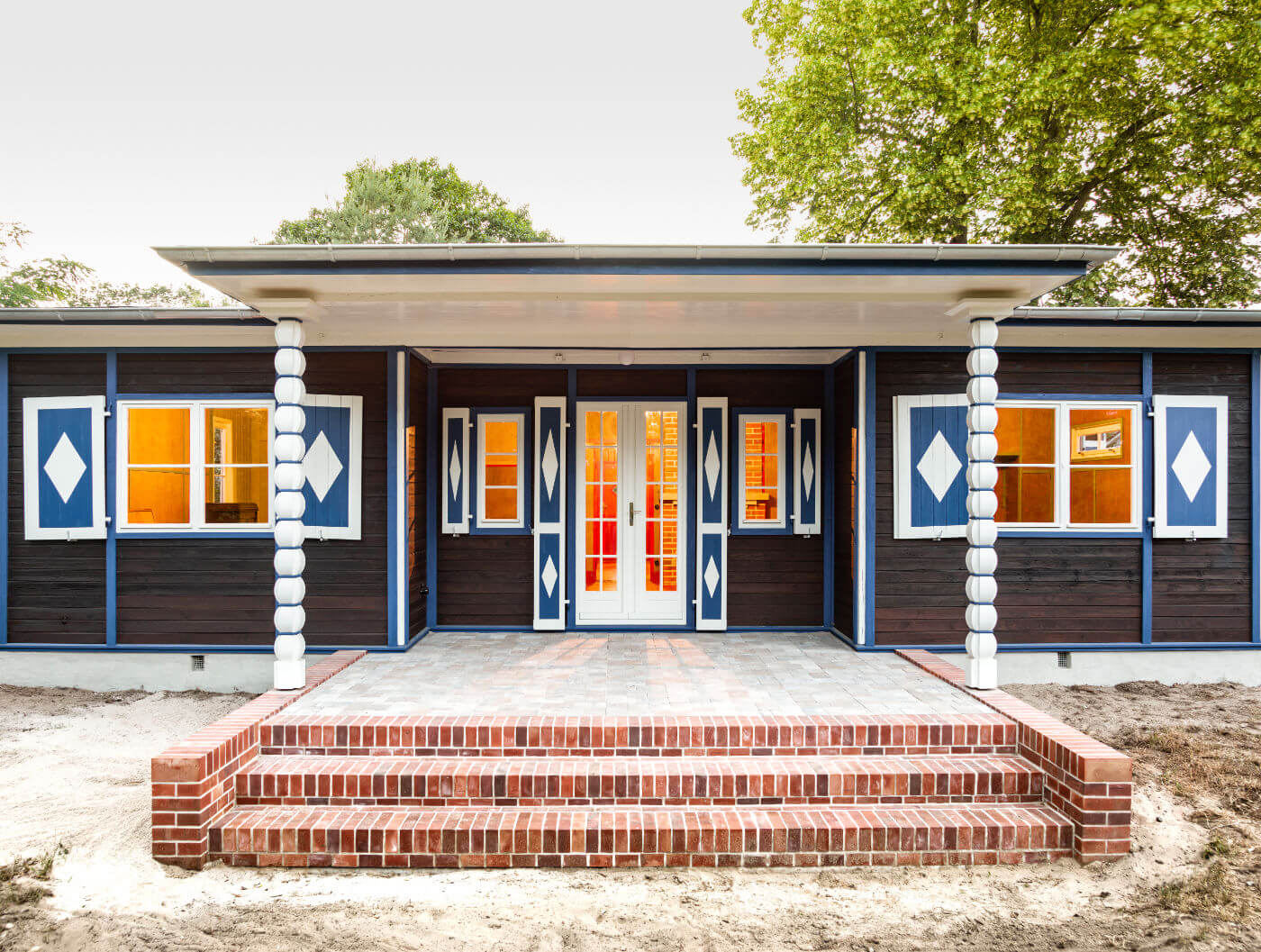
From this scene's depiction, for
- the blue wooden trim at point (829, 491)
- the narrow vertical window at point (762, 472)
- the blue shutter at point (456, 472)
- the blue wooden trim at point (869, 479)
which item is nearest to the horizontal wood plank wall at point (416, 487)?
the blue shutter at point (456, 472)

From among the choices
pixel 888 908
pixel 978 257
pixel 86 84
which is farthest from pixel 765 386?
pixel 86 84

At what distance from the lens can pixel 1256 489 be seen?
18.5ft

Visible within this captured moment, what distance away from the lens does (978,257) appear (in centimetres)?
367

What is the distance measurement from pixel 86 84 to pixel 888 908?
27.9 m

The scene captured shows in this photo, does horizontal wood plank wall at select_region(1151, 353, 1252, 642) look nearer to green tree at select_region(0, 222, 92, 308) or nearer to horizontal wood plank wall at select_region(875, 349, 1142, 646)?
horizontal wood plank wall at select_region(875, 349, 1142, 646)

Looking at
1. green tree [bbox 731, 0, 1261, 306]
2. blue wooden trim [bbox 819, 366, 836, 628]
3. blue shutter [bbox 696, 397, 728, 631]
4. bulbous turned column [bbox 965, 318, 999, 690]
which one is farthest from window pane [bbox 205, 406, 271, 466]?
green tree [bbox 731, 0, 1261, 306]

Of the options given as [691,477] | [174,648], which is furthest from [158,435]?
[691,477]

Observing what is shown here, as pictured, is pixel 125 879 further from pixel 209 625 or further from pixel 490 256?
pixel 490 256

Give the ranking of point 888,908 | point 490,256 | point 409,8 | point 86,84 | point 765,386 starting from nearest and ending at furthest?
point 888,908 → point 490,256 → point 765,386 → point 86,84 → point 409,8

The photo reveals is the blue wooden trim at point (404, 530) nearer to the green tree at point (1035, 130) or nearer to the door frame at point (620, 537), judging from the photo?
the door frame at point (620, 537)

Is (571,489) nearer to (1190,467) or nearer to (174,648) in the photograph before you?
(174,648)

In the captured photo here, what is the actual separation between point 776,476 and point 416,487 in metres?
2.96

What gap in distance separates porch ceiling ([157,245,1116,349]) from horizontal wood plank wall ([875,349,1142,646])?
2.56 feet

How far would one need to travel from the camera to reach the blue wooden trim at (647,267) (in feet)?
12.1
